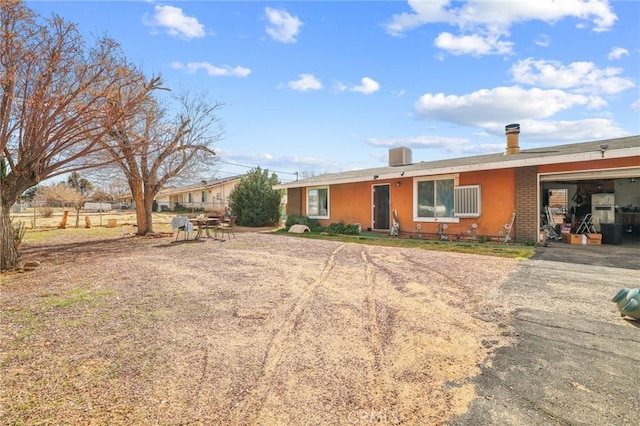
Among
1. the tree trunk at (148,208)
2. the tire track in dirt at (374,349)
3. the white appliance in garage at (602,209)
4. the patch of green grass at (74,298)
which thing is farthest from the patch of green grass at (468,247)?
the tree trunk at (148,208)

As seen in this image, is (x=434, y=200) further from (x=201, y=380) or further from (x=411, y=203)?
(x=201, y=380)

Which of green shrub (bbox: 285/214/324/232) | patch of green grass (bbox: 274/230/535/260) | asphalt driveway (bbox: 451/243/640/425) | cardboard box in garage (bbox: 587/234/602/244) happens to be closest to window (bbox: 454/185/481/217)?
patch of green grass (bbox: 274/230/535/260)

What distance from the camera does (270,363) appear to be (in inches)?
118

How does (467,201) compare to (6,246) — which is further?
(467,201)

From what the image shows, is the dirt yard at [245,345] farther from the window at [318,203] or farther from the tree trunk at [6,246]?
the window at [318,203]

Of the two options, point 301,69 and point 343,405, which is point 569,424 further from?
point 301,69

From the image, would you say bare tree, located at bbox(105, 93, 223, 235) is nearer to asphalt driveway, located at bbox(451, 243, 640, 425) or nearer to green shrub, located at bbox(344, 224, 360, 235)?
green shrub, located at bbox(344, 224, 360, 235)

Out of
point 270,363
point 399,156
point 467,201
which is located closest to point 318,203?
point 399,156

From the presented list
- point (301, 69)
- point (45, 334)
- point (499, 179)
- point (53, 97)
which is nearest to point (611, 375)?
point (45, 334)

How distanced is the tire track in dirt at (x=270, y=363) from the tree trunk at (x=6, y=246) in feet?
21.0

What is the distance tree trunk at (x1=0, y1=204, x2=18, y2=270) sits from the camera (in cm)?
700

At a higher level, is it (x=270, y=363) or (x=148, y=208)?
(x=148, y=208)

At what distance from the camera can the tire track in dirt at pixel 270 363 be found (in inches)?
90.7

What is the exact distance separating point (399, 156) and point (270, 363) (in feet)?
51.1
